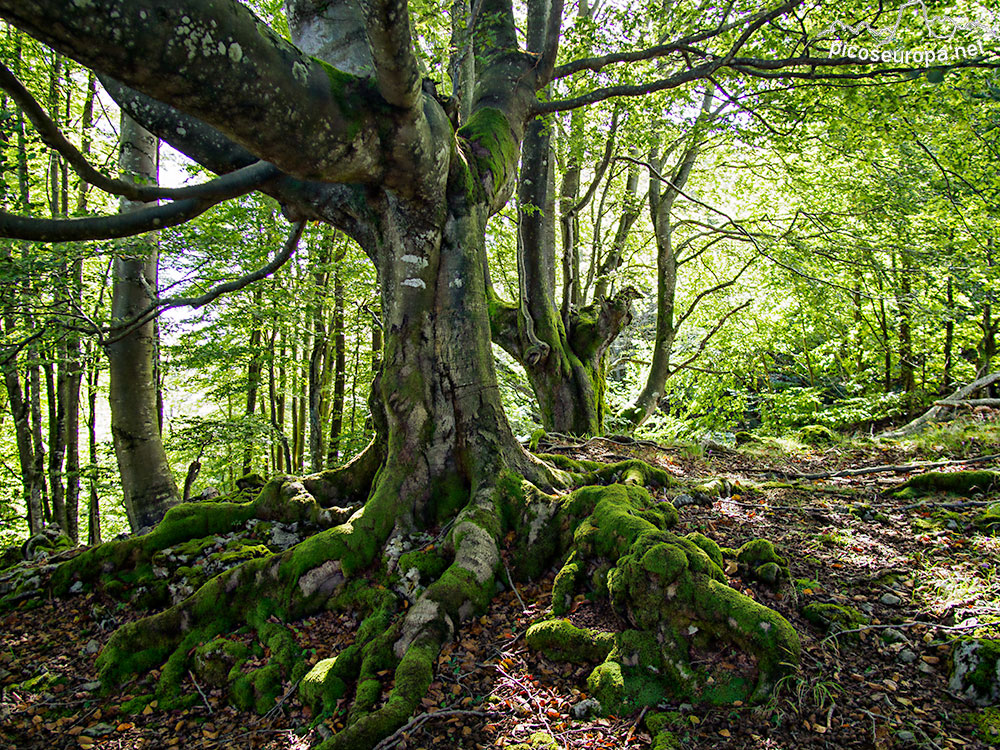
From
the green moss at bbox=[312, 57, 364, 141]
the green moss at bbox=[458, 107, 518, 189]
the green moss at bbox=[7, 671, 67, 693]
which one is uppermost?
the green moss at bbox=[458, 107, 518, 189]

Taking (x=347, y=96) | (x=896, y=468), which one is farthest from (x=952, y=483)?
(x=347, y=96)

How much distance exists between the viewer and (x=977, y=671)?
89.0 inches

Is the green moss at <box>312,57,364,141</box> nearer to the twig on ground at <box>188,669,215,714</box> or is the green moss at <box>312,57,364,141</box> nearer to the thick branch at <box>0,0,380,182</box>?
the thick branch at <box>0,0,380,182</box>

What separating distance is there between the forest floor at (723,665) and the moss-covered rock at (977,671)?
0.07 m

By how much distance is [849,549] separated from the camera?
11.8 ft

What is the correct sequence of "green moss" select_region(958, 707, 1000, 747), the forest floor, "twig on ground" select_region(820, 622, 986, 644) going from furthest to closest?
"twig on ground" select_region(820, 622, 986, 644)
the forest floor
"green moss" select_region(958, 707, 1000, 747)

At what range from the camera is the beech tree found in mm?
2541

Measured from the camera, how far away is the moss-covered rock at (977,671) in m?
2.20

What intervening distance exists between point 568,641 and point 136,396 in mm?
6826

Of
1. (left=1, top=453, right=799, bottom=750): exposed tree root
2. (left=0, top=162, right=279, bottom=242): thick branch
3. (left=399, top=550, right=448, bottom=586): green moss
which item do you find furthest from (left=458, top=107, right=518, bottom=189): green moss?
(left=399, top=550, right=448, bottom=586): green moss

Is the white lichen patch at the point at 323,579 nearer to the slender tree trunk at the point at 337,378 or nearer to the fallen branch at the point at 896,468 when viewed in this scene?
the fallen branch at the point at 896,468

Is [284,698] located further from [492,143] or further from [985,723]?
[492,143]

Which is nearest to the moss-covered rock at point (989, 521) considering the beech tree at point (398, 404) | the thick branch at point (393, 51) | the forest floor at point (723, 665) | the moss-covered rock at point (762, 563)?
the forest floor at point (723, 665)

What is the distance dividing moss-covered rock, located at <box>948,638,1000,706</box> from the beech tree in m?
0.68
